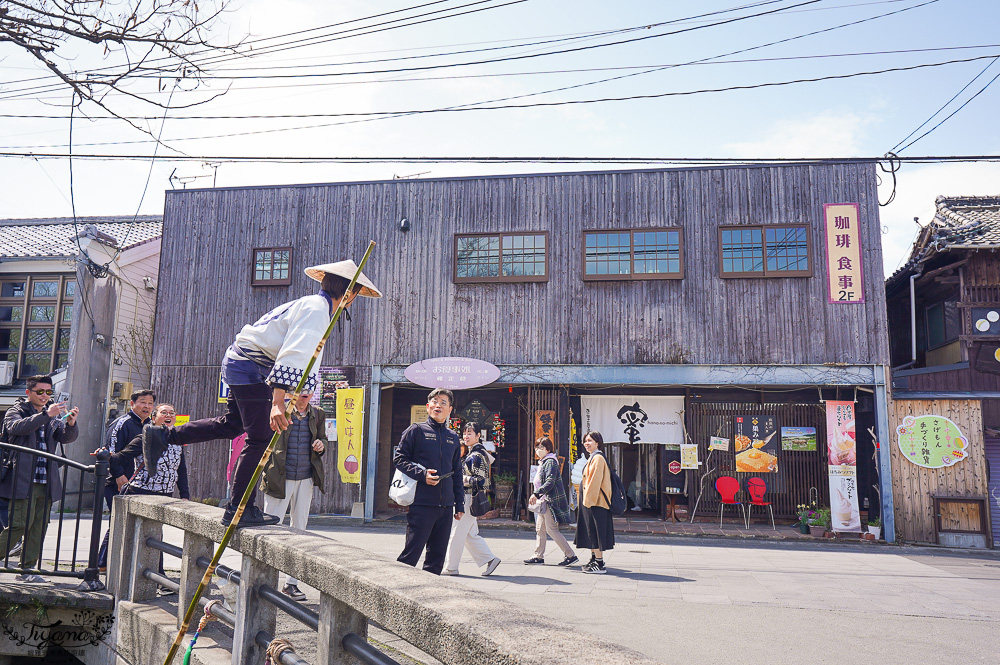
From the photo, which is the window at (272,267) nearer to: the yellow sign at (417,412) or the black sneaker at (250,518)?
the yellow sign at (417,412)

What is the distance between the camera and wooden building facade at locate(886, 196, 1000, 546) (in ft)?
41.5

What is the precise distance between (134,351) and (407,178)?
899 cm

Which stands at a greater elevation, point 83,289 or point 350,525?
point 83,289

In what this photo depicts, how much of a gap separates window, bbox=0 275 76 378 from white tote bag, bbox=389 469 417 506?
584 inches

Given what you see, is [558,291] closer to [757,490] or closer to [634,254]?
[634,254]

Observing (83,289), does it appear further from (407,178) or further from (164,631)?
(164,631)

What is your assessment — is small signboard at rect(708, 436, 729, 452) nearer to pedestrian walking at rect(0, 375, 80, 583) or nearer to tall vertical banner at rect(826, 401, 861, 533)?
tall vertical banner at rect(826, 401, 861, 533)

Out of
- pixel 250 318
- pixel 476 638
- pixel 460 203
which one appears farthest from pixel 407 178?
pixel 476 638

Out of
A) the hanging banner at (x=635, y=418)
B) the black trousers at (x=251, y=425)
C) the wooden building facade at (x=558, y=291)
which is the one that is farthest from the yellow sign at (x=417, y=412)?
the black trousers at (x=251, y=425)

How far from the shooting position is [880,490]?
1303 cm

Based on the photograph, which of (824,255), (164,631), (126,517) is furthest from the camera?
(824,255)

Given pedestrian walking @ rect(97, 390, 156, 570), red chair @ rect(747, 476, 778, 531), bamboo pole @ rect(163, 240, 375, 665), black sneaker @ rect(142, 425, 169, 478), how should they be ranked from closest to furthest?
1. bamboo pole @ rect(163, 240, 375, 665)
2. black sneaker @ rect(142, 425, 169, 478)
3. pedestrian walking @ rect(97, 390, 156, 570)
4. red chair @ rect(747, 476, 778, 531)

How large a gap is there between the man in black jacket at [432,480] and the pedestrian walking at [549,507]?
356 cm

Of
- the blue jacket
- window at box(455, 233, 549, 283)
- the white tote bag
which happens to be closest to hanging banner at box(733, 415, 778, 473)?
window at box(455, 233, 549, 283)
